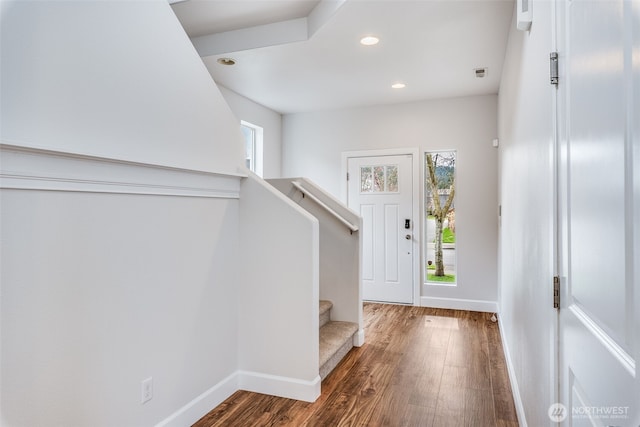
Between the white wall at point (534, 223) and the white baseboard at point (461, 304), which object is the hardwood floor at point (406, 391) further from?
the white baseboard at point (461, 304)

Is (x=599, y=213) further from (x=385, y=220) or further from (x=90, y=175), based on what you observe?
(x=385, y=220)

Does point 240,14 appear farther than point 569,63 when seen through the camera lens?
Yes

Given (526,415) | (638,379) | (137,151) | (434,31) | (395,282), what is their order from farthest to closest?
(395,282)
(434,31)
(526,415)
(137,151)
(638,379)

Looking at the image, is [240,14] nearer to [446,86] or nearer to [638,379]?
[446,86]

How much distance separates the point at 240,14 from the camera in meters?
2.96

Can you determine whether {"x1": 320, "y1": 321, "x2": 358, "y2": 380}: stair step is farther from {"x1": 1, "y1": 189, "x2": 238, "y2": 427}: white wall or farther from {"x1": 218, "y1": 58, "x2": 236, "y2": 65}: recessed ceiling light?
{"x1": 218, "y1": 58, "x2": 236, "y2": 65}: recessed ceiling light

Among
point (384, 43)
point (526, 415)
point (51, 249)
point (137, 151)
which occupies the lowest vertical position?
point (526, 415)

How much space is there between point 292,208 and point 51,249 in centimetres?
132

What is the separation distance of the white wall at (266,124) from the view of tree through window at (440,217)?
6.68ft

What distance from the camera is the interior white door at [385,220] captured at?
16.1 feet

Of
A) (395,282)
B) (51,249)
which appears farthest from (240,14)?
(395,282)

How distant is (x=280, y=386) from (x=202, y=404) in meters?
0.49

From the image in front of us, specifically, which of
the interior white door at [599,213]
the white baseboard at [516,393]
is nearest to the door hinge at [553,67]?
the interior white door at [599,213]

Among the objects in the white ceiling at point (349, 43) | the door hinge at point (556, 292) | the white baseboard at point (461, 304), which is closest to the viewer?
the door hinge at point (556, 292)
